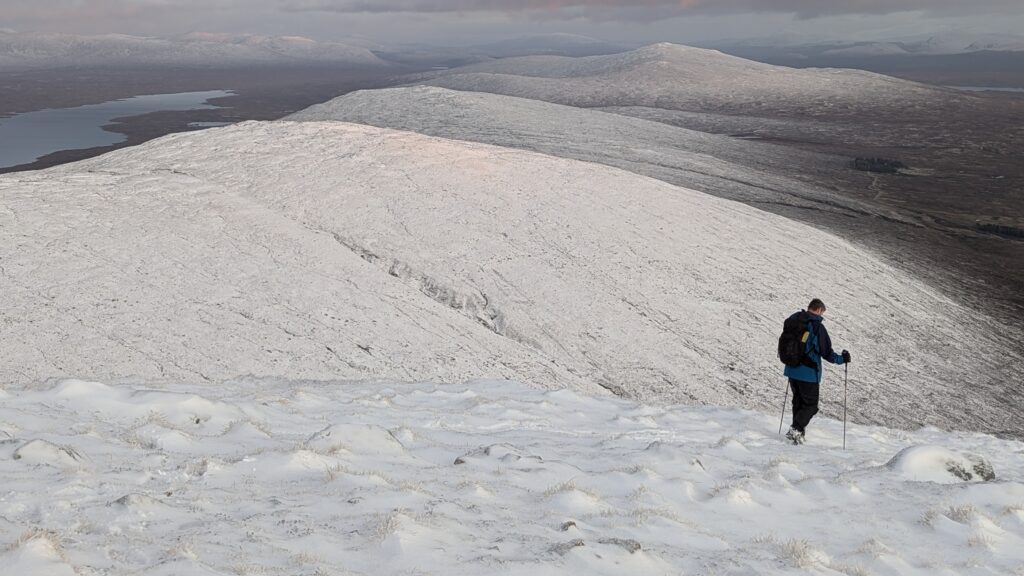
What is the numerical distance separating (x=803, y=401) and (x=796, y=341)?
1.08 meters

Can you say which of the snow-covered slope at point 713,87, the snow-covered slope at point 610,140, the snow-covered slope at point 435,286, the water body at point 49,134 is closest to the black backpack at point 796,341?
the snow-covered slope at point 435,286

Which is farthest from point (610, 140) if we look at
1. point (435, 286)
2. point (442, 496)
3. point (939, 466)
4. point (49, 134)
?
point (49, 134)

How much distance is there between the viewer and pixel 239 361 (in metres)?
16.8

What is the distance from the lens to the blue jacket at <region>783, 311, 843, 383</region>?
11.6 metres

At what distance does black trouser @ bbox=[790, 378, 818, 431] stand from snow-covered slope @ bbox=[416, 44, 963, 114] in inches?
5297

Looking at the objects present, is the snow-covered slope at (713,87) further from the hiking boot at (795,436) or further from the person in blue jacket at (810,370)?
the hiking boot at (795,436)

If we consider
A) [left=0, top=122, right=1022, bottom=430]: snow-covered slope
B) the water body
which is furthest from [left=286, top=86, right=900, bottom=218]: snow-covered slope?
the water body

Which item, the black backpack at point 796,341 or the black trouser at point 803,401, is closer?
the black backpack at point 796,341

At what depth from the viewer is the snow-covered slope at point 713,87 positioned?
14712cm

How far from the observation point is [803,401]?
1190cm

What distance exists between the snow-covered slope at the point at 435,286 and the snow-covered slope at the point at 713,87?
11835 cm

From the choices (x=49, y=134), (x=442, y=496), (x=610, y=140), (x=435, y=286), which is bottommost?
(x=49, y=134)

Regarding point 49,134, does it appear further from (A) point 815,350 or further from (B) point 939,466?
(B) point 939,466

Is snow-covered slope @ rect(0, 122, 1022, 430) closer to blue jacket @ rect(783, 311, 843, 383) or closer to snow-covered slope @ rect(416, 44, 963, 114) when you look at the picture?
blue jacket @ rect(783, 311, 843, 383)
